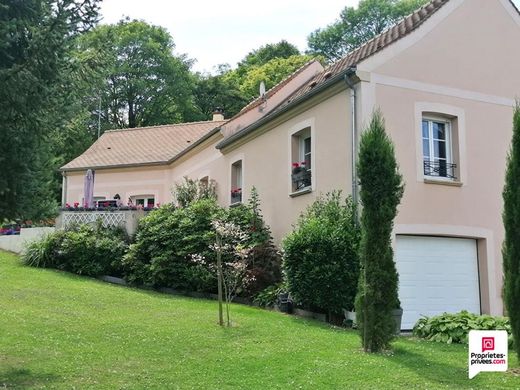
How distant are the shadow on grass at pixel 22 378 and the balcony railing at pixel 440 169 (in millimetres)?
9423

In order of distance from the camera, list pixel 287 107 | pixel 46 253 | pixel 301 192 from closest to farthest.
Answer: pixel 301 192 → pixel 287 107 → pixel 46 253

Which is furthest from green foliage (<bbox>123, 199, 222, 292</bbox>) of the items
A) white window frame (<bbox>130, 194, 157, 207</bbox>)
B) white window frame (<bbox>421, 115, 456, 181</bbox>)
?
white window frame (<bbox>130, 194, 157, 207</bbox>)

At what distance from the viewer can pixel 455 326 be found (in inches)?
407

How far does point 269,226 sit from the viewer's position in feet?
52.7

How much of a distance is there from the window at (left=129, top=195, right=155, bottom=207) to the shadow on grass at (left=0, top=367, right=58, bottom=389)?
65.8ft

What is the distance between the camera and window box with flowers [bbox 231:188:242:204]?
61.7 feet

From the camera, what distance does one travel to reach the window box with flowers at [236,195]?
740 inches

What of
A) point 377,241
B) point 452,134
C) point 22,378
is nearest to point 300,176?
point 452,134

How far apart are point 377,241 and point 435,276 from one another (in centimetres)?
459

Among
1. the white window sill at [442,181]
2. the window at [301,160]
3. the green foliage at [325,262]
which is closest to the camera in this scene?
the green foliage at [325,262]

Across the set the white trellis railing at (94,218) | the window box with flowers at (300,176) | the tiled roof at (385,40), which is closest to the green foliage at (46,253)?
the white trellis railing at (94,218)

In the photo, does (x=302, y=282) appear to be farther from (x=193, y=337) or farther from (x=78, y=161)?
(x=78, y=161)

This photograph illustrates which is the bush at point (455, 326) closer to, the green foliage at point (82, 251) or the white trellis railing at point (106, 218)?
the green foliage at point (82, 251)

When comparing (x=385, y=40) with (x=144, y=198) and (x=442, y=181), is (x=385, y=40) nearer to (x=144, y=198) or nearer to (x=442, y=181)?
(x=442, y=181)
